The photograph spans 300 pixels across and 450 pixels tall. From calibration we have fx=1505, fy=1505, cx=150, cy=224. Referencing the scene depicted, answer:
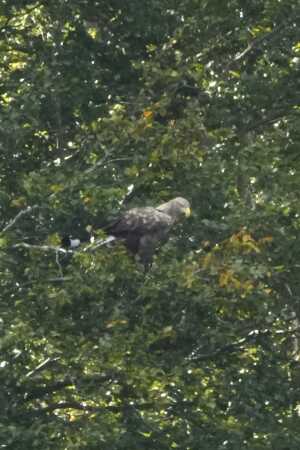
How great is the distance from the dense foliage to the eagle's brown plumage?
0.16 metres

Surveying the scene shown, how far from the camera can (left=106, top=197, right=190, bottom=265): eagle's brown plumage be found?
13664 millimetres

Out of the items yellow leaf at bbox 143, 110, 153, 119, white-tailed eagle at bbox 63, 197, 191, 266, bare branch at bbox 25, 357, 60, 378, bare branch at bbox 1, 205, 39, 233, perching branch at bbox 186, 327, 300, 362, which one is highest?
yellow leaf at bbox 143, 110, 153, 119

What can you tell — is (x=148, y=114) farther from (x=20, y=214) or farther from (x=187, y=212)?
(x=20, y=214)

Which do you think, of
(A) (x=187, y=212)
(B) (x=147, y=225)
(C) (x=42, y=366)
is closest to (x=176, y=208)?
(A) (x=187, y=212)

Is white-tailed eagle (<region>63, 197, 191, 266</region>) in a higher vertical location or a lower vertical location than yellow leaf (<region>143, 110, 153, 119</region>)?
lower

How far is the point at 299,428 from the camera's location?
44.9 ft

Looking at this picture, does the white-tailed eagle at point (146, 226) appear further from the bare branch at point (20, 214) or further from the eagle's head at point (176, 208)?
the bare branch at point (20, 214)

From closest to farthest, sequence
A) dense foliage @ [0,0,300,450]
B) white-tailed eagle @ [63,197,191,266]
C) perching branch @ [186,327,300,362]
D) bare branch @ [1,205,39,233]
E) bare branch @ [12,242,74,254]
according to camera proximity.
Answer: bare branch @ [12,242,74,254]
bare branch @ [1,205,39,233]
dense foliage @ [0,0,300,450]
white-tailed eagle @ [63,197,191,266]
perching branch @ [186,327,300,362]

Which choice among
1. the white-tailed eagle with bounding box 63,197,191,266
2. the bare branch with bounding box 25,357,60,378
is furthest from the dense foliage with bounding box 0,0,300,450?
the white-tailed eagle with bounding box 63,197,191,266

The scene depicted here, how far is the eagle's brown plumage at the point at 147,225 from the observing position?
13664 millimetres

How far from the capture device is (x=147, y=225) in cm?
1395

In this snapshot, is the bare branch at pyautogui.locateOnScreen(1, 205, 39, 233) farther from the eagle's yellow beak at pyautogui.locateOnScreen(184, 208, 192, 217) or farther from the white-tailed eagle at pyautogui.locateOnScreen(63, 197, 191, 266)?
the eagle's yellow beak at pyautogui.locateOnScreen(184, 208, 192, 217)

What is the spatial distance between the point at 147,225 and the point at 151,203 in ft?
1.09

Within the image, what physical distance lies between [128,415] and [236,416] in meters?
1.04
